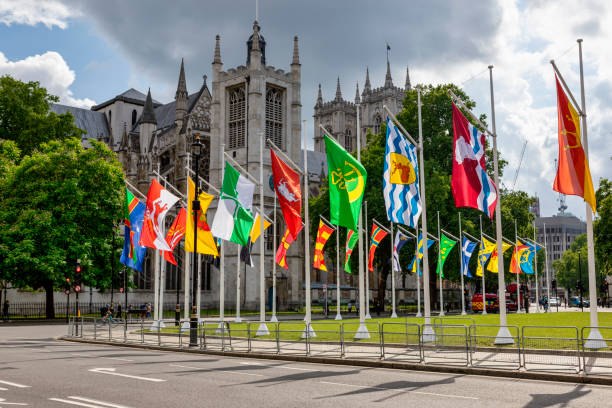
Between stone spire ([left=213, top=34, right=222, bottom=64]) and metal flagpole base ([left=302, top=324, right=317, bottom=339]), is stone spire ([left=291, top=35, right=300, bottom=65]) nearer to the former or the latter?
stone spire ([left=213, top=34, right=222, bottom=64])

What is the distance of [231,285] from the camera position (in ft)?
201

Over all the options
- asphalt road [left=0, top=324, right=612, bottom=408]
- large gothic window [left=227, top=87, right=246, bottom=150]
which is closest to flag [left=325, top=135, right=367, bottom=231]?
asphalt road [left=0, top=324, right=612, bottom=408]

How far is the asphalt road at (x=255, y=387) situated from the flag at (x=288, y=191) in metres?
6.31

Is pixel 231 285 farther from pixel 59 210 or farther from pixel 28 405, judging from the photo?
pixel 28 405

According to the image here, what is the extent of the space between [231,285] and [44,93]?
83.5 feet

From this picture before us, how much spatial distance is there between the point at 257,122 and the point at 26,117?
22447mm

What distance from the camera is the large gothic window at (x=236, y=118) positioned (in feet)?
211

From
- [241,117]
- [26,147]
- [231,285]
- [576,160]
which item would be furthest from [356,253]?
[576,160]

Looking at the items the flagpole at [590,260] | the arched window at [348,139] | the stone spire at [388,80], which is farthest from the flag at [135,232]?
the arched window at [348,139]

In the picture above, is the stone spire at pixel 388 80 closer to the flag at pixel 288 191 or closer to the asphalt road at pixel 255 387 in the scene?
the flag at pixel 288 191

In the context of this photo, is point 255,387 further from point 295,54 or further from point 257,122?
point 295,54

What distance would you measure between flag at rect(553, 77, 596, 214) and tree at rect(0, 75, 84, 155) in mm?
43414

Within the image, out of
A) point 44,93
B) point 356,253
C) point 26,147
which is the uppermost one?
point 44,93

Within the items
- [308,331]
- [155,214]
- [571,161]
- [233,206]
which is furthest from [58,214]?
[571,161]
